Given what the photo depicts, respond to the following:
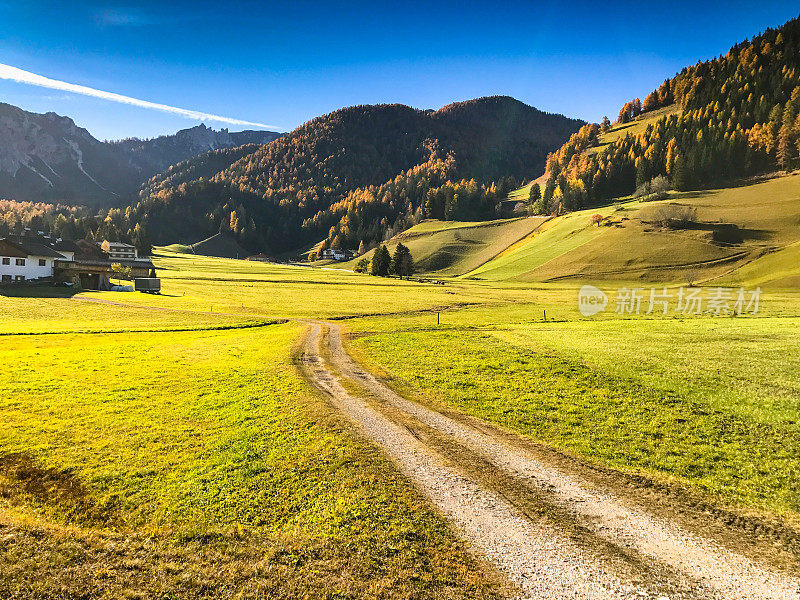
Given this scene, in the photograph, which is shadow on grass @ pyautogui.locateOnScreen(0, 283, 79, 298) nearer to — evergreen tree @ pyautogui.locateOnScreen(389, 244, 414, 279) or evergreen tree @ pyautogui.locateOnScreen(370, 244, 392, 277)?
evergreen tree @ pyautogui.locateOnScreen(370, 244, 392, 277)

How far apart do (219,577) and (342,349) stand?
2770 centimetres

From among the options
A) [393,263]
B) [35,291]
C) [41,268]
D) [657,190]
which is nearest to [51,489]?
[35,291]

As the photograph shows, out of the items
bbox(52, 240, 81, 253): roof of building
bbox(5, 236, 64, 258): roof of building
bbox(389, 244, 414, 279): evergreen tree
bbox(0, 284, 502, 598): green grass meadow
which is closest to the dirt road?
bbox(0, 284, 502, 598): green grass meadow

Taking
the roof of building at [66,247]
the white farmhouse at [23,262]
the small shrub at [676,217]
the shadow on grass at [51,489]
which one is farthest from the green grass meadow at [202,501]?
the small shrub at [676,217]

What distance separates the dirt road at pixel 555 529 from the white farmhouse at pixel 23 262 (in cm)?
10766

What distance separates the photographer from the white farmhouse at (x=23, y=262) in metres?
82.6

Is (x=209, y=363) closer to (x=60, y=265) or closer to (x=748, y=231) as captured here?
(x=60, y=265)

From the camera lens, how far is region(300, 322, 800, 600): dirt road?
881 centimetres

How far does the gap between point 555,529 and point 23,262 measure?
118184mm

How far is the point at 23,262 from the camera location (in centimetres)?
A: 8538

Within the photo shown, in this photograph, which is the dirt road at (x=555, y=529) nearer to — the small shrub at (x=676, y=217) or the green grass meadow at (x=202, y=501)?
the green grass meadow at (x=202, y=501)

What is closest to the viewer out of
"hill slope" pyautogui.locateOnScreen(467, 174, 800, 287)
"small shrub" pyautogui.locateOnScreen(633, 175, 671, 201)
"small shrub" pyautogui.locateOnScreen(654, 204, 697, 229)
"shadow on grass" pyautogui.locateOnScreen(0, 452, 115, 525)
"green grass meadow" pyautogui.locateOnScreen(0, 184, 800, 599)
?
"green grass meadow" pyautogui.locateOnScreen(0, 184, 800, 599)

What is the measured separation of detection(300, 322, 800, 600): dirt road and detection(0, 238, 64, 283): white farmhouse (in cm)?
10766

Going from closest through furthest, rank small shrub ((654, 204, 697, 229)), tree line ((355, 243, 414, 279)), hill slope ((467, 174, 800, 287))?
hill slope ((467, 174, 800, 287)) < small shrub ((654, 204, 697, 229)) < tree line ((355, 243, 414, 279))
